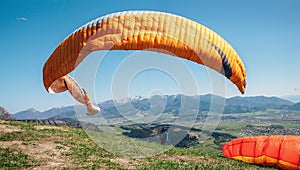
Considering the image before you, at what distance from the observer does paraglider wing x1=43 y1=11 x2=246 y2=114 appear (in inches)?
246

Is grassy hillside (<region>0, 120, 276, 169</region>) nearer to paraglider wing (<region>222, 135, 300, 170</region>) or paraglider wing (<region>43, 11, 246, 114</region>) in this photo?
paraglider wing (<region>222, 135, 300, 170</region>)

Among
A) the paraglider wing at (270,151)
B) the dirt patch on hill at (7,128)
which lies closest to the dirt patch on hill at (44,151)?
the dirt patch on hill at (7,128)

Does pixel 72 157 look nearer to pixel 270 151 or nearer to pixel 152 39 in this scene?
pixel 152 39

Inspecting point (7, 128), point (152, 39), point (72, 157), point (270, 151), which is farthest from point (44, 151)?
point (270, 151)

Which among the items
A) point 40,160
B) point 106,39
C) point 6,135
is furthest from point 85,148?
point 106,39

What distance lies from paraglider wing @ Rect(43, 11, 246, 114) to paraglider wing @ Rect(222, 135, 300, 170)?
33.3 feet

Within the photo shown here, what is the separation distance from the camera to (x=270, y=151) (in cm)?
1507

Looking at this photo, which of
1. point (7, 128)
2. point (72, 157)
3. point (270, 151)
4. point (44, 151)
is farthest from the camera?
point (7, 128)

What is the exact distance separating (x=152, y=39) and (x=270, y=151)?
1192 cm

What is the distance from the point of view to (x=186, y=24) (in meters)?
6.32

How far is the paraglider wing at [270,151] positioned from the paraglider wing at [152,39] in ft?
33.3

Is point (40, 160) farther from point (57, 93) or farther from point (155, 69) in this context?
point (155, 69)

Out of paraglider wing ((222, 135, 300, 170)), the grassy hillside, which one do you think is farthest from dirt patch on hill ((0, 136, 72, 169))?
paraglider wing ((222, 135, 300, 170))

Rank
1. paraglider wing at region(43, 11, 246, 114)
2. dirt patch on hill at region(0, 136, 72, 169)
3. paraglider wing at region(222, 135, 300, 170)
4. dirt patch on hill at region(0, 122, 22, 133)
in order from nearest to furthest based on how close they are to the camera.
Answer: paraglider wing at region(43, 11, 246, 114), dirt patch on hill at region(0, 136, 72, 169), paraglider wing at region(222, 135, 300, 170), dirt patch on hill at region(0, 122, 22, 133)
